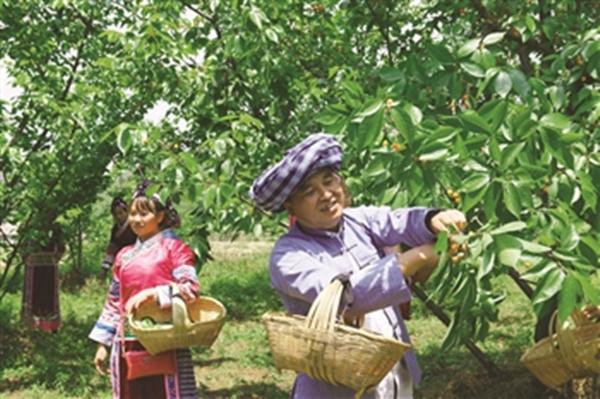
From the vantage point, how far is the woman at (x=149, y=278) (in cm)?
384

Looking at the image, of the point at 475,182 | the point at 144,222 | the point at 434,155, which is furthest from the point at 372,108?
the point at 144,222

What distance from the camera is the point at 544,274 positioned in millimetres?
1748

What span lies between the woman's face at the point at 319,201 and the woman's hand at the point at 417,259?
0.93ft

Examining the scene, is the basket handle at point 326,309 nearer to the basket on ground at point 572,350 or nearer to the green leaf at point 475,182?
the green leaf at point 475,182

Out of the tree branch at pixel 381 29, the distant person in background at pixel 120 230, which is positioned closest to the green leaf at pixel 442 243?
the tree branch at pixel 381 29

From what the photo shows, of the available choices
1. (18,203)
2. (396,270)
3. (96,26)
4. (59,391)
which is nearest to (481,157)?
(396,270)

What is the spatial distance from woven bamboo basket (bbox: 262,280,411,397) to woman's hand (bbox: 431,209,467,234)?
0.26 m

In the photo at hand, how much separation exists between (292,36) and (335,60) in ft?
1.27

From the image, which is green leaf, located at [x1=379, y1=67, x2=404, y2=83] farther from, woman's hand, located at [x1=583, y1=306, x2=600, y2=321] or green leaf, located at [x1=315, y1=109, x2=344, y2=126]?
woman's hand, located at [x1=583, y1=306, x2=600, y2=321]

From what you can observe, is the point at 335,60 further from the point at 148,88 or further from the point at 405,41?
the point at 148,88

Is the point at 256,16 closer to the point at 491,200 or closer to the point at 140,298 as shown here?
the point at 140,298

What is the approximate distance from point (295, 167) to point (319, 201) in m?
0.12

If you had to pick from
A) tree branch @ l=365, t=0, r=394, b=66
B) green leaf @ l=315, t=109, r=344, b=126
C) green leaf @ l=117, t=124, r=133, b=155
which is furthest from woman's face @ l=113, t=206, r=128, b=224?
green leaf @ l=315, t=109, r=344, b=126

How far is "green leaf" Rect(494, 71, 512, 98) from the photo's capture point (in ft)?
7.30
